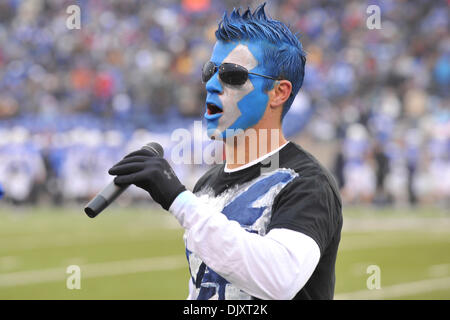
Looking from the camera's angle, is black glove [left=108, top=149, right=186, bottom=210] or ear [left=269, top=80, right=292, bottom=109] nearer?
black glove [left=108, top=149, right=186, bottom=210]

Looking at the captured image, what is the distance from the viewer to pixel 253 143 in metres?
2.71

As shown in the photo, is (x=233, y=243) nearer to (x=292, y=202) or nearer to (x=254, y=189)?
(x=292, y=202)

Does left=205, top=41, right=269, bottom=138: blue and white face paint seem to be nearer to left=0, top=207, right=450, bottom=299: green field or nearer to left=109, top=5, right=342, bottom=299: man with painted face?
left=109, top=5, right=342, bottom=299: man with painted face

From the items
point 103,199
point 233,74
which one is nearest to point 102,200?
point 103,199

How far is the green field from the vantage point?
777 cm

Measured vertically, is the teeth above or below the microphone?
above

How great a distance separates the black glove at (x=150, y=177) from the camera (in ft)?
7.38

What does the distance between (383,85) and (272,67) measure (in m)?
16.9

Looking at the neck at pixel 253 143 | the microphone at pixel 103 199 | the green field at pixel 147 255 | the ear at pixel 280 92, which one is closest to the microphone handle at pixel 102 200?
the microphone at pixel 103 199

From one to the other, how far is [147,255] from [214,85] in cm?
755

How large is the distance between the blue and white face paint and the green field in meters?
4.84

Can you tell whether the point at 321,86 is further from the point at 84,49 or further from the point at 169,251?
the point at 169,251

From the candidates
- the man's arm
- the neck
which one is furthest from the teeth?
the man's arm
